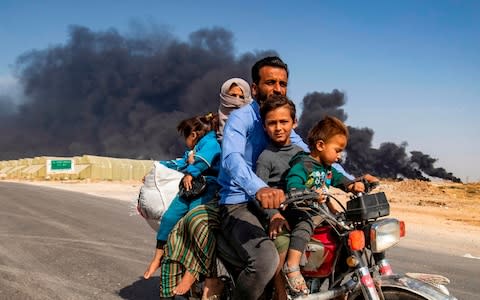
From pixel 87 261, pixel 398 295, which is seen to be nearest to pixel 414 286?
pixel 398 295

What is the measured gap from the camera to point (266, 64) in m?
3.89

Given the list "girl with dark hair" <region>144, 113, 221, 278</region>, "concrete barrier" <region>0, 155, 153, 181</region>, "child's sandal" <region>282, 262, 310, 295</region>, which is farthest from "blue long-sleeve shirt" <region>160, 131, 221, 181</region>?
"concrete barrier" <region>0, 155, 153, 181</region>

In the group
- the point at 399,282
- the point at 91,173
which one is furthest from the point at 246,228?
the point at 91,173

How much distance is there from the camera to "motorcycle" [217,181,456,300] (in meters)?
2.89

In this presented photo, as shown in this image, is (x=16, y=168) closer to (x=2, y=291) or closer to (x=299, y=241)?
(x=2, y=291)

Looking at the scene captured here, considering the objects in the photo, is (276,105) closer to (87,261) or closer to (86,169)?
(87,261)

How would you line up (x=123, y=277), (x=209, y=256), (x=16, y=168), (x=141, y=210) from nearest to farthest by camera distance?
(x=209, y=256), (x=141, y=210), (x=123, y=277), (x=16, y=168)

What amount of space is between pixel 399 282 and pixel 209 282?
1433mm

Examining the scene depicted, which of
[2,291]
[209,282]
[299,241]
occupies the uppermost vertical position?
[299,241]

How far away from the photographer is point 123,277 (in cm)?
649

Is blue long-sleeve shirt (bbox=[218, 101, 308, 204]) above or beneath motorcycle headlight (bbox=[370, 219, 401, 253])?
above

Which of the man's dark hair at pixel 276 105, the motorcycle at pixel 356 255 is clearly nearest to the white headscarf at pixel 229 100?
the man's dark hair at pixel 276 105

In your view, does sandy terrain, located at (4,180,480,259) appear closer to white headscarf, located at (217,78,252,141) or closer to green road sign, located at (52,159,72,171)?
white headscarf, located at (217,78,252,141)

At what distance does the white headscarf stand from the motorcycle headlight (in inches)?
68.8
